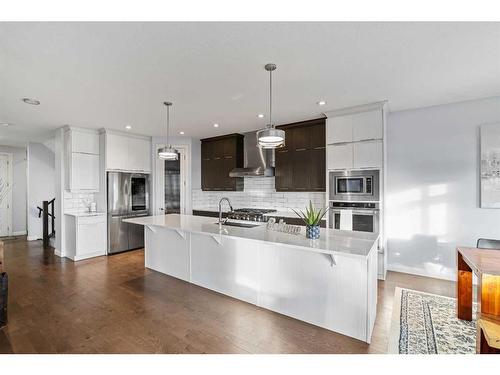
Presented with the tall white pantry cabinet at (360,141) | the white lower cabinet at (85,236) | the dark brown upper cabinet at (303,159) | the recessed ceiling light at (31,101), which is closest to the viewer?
the recessed ceiling light at (31,101)

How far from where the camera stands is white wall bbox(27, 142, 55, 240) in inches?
260

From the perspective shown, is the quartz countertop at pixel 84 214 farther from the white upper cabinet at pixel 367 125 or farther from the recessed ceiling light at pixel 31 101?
Answer: the white upper cabinet at pixel 367 125

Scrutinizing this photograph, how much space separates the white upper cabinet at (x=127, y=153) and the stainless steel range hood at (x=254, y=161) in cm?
203

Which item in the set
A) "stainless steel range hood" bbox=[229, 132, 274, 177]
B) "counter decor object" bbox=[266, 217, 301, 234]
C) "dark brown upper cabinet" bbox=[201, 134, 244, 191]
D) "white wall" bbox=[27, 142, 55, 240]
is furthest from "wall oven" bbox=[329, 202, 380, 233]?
"white wall" bbox=[27, 142, 55, 240]

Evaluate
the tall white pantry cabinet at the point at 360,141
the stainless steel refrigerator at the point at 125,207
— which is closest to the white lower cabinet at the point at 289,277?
the tall white pantry cabinet at the point at 360,141

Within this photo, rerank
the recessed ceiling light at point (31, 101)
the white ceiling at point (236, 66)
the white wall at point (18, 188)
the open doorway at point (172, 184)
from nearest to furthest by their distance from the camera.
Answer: the white ceiling at point (236, 66), the recessed ceiling light at point (31, 101), the open doorway at point (172, 184), the white wall at point (18, 188)

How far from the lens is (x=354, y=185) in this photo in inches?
148

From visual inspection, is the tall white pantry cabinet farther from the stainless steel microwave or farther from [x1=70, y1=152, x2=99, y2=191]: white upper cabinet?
[x1=70, y1=152, x2=99, y2=191]: white upper cabinet

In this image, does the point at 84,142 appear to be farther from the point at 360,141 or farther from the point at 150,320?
the point at 360,141

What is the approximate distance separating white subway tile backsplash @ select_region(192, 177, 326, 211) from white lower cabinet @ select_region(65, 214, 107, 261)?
6.65 feet

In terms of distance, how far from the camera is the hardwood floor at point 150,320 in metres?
2.06

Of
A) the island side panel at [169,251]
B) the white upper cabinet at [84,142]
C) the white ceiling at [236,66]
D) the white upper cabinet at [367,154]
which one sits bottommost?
the island side panel at [169,251]

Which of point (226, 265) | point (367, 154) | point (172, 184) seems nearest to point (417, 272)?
point (367, 154)
